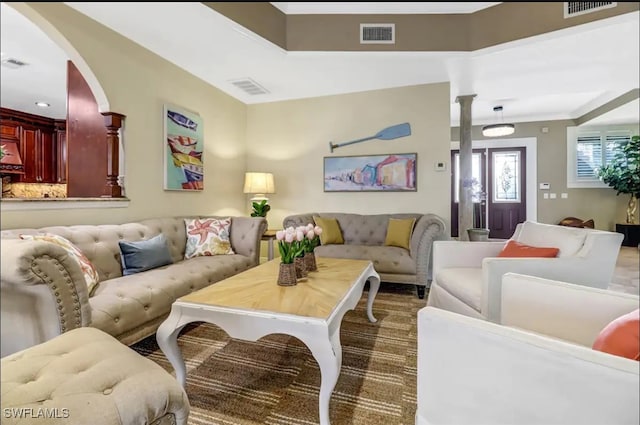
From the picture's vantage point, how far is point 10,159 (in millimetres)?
449

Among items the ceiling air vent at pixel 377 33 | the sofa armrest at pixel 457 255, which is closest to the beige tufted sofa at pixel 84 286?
the sofa armrest at pixel 457 255

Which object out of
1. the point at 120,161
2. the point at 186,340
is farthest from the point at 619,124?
the point at 186,340

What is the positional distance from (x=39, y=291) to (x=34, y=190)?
172 millimetres

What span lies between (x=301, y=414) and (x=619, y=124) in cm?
155

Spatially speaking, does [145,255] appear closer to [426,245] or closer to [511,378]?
[511,378]

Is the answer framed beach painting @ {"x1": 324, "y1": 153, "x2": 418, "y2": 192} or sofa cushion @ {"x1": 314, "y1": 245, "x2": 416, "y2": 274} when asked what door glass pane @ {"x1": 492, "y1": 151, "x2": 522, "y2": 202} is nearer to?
sofa cushion @ {"x1": 314, "y1": 245, "x2": 416, "y2": 274}

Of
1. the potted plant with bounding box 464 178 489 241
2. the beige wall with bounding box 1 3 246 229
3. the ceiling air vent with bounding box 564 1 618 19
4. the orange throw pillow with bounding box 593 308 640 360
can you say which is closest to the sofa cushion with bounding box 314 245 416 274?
the beige wall with bounding box 1 3 246 229

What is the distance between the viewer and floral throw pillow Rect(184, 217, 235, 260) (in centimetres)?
264

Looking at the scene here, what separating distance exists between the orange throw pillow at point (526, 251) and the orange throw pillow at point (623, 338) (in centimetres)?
52

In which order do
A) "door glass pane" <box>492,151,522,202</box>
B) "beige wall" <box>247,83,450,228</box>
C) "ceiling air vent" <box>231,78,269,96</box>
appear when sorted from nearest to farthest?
1. "door glass pane" <box>492,151,522,202</box>
2. "ceiling air vent" <box>231,78,269,96</box>
3. "beige wall" <box>247,83,450,228</box>

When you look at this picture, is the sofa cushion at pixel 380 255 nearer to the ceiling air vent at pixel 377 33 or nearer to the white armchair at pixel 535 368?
the white armchair at pixel 535 368

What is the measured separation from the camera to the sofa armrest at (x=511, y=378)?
0.65 meters

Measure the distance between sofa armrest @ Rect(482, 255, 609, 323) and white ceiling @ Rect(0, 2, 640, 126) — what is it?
0.61 metres

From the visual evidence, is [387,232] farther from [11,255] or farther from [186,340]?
[11,255]
